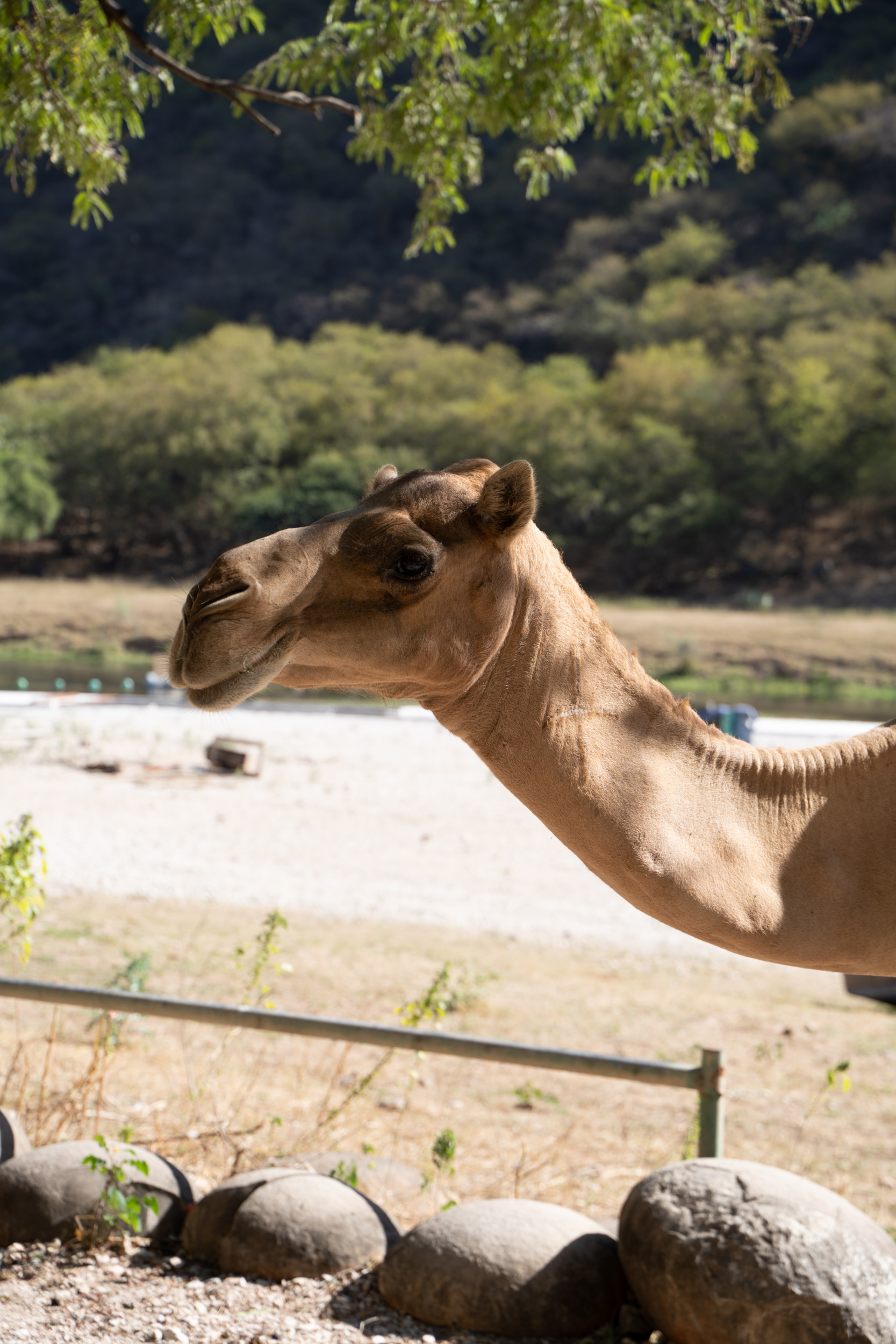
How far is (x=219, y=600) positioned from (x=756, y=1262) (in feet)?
9.51

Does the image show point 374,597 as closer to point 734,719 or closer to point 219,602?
point 219,602

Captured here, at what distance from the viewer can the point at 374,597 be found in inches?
92.3

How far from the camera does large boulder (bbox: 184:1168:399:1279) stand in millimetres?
4238

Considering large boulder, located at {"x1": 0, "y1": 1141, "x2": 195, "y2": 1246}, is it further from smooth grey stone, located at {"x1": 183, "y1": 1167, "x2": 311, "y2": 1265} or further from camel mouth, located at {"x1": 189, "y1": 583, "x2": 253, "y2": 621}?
camel mouth, located at {"x1": 189, "y1": 583, "x2": 253, "y2": 621}

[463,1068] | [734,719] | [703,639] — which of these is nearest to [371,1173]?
[463,1068]

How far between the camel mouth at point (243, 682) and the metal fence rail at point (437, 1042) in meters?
2.53

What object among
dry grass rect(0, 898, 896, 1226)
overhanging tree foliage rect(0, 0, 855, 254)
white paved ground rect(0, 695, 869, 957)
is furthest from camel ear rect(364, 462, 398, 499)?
white paved ground rect(0, 695, 869, 957)

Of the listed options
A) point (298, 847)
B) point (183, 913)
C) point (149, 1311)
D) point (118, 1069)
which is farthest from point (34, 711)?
point (149, 1311)

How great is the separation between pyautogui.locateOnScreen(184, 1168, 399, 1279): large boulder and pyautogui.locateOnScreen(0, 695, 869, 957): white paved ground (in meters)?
6.00

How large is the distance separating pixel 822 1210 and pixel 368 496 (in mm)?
2877

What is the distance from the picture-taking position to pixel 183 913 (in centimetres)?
1088

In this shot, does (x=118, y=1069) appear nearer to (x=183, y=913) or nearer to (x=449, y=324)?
(x=183, y=913)

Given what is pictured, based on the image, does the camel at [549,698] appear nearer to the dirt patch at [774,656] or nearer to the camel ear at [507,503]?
the camel ear at [507,503]

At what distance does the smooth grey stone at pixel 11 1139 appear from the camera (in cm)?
471
